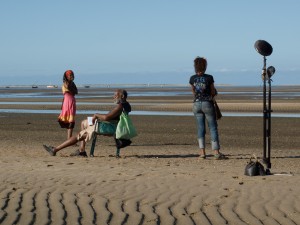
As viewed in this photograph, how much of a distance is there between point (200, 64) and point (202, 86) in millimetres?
366

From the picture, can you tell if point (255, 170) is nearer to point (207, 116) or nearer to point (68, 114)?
point (207, 116)

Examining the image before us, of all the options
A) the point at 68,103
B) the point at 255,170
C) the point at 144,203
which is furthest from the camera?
the point at 68,103

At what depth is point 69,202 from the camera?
25.5 feet

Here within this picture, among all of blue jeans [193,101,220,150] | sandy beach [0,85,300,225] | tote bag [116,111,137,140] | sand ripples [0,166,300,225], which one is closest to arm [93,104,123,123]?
tote bag [116,111,137,140]

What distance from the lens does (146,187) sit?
894cm

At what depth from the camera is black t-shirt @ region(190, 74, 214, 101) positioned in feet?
40.7

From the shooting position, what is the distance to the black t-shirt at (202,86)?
1241 centimetres

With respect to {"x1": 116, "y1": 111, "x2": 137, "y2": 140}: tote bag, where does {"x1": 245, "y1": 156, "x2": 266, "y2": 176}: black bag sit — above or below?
below

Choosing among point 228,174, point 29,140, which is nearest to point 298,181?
point 228,174

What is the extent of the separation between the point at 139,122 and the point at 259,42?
14519 mm

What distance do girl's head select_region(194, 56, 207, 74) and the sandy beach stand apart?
1.52 meters

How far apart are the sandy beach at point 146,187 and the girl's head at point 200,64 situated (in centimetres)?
152

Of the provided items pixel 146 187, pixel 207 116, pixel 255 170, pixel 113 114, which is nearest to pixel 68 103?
pixel 113 114

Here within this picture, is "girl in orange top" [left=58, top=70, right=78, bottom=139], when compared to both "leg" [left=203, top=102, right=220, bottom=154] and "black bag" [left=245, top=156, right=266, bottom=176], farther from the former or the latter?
"black bag" [left=245, top=156, right=266, bottom=176]
